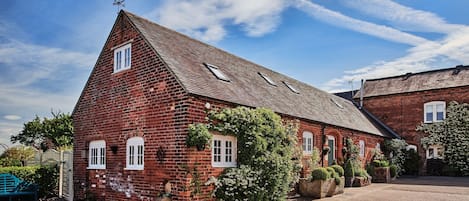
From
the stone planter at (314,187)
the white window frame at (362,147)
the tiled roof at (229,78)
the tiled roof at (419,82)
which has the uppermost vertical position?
the tiled roof at (419,82)

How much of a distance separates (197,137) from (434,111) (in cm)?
2332

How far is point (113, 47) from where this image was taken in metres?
13.8

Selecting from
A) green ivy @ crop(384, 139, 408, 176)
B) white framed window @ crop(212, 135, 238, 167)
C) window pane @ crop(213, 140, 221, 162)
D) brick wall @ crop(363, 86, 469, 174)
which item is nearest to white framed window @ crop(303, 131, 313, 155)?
white framed window @ crop(212, 135, 238, 167)

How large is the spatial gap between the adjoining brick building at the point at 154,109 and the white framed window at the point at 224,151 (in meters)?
0.03

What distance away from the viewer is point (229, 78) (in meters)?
14.1

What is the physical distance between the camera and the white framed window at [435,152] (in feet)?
87.5

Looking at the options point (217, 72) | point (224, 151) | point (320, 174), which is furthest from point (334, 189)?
point (217, 72)

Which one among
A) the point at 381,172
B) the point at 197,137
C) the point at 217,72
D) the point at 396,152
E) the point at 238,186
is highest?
the point at 217,72

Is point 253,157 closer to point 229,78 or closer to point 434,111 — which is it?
point 229,78

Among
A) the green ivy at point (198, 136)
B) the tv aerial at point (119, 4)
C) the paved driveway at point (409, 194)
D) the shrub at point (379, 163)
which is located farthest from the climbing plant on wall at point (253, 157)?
the shrub at point (379, 163)

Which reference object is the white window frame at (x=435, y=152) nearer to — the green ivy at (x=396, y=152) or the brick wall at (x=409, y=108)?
the brick wall at (x=409, y=108)

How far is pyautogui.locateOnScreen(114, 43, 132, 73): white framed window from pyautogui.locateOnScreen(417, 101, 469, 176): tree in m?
23.0

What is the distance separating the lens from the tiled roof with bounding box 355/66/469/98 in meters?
27.0

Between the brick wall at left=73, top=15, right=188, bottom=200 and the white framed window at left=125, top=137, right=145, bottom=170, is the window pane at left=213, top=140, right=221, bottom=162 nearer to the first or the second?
the brick wall at left=73, top=15, right=188, bottom=200
